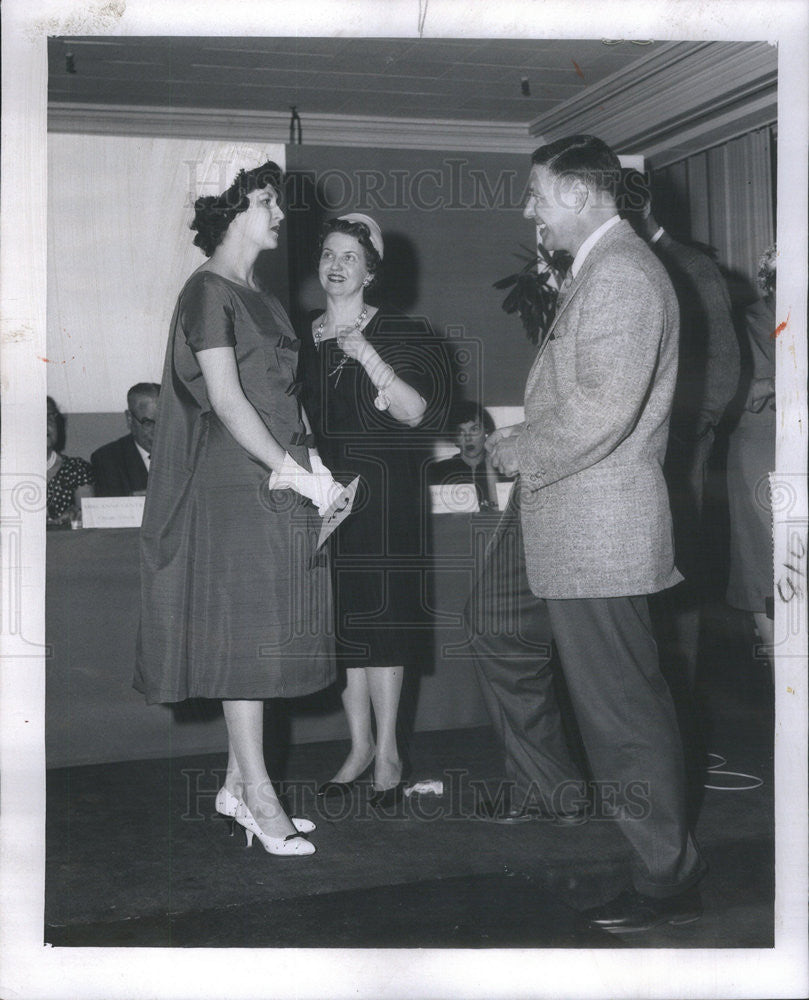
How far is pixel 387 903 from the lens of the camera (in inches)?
85.8

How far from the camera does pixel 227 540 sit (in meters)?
2.40

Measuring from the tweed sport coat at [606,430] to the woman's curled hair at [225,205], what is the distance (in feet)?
2.68

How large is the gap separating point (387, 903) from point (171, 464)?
1089 mm

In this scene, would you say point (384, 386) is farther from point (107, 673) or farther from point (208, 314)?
point (107, 673)

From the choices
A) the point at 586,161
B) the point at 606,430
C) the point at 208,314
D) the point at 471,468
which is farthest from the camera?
the point at 471,468

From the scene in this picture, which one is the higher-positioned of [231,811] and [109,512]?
[109,512]

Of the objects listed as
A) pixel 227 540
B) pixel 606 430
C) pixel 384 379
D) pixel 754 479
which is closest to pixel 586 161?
pixel 606 430

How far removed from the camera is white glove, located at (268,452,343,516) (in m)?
2.39

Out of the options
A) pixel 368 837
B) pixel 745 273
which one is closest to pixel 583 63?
pixel 745 273

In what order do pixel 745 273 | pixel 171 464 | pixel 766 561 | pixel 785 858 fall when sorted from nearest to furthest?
pixel 785 858 < pixel 171 464 < pixel 766 561 < pixel 745 273

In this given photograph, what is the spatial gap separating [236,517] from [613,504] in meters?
0.87

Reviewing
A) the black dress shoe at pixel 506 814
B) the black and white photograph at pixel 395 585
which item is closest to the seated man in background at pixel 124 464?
the black and white photograph at pixel 395 585

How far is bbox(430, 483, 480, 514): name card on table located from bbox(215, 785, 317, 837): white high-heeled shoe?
116 cm

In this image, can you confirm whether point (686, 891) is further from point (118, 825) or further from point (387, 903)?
point (118, 825)
